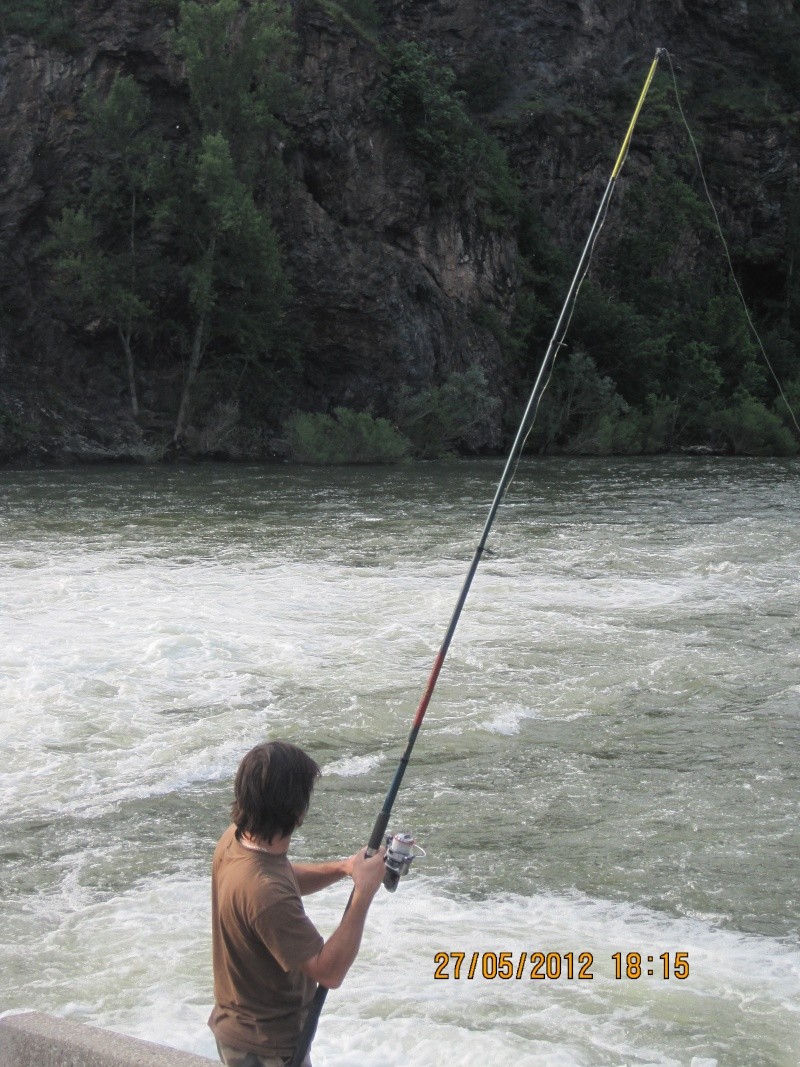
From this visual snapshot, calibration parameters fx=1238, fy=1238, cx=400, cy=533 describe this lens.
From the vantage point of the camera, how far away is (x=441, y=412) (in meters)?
34.2

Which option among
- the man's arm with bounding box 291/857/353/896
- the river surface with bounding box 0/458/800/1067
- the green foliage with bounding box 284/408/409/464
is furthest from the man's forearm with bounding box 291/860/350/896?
the green foliage with bounding box 284/408/409/464

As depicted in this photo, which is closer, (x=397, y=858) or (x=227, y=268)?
(x=397, y=858)

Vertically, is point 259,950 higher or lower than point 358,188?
lower

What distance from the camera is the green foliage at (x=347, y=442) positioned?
31594mm

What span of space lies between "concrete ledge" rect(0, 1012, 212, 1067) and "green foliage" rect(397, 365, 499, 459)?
31441 millimetres

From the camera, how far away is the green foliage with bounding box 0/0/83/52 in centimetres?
3253

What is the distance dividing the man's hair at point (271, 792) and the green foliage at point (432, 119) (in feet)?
121

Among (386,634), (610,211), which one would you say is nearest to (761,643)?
(386,634)

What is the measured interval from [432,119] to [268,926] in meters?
37.9

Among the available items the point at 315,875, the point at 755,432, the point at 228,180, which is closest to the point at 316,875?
the point at 315,875

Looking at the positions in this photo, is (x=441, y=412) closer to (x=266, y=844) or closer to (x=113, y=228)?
(x=113, y=228)

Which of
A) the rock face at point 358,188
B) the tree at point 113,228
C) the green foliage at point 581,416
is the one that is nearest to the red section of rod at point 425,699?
the rock face at point 358,188

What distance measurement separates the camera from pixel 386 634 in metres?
11.1

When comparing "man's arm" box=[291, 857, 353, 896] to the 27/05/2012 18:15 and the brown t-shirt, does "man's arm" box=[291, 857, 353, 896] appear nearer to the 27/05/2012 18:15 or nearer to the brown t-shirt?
the brown t-shirt
